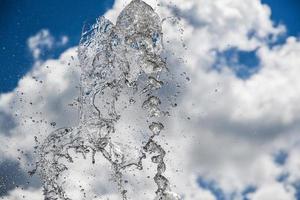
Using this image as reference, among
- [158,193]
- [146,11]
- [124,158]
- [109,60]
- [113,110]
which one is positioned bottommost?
[158,193]

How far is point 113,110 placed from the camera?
20984mm

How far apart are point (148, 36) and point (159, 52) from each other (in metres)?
0.77

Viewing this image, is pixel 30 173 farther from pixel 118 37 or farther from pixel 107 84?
pixel 118 37

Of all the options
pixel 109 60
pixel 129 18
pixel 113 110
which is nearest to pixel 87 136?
pixel 113 110

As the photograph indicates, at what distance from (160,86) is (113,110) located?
6.73 ft

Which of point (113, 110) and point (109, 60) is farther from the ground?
point (109, 60)

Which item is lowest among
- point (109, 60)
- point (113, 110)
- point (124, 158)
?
point (124, 158)

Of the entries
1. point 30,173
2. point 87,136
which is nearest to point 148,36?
point 87,136

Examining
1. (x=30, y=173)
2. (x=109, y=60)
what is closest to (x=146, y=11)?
(x=109, y=60)

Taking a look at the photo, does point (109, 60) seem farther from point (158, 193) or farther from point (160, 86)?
point (158, 193)

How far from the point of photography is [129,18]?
69.1 ft

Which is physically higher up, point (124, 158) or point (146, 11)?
point (146, 11)

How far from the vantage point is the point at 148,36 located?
20.7m

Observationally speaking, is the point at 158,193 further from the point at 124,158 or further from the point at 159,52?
the point at 159,52
